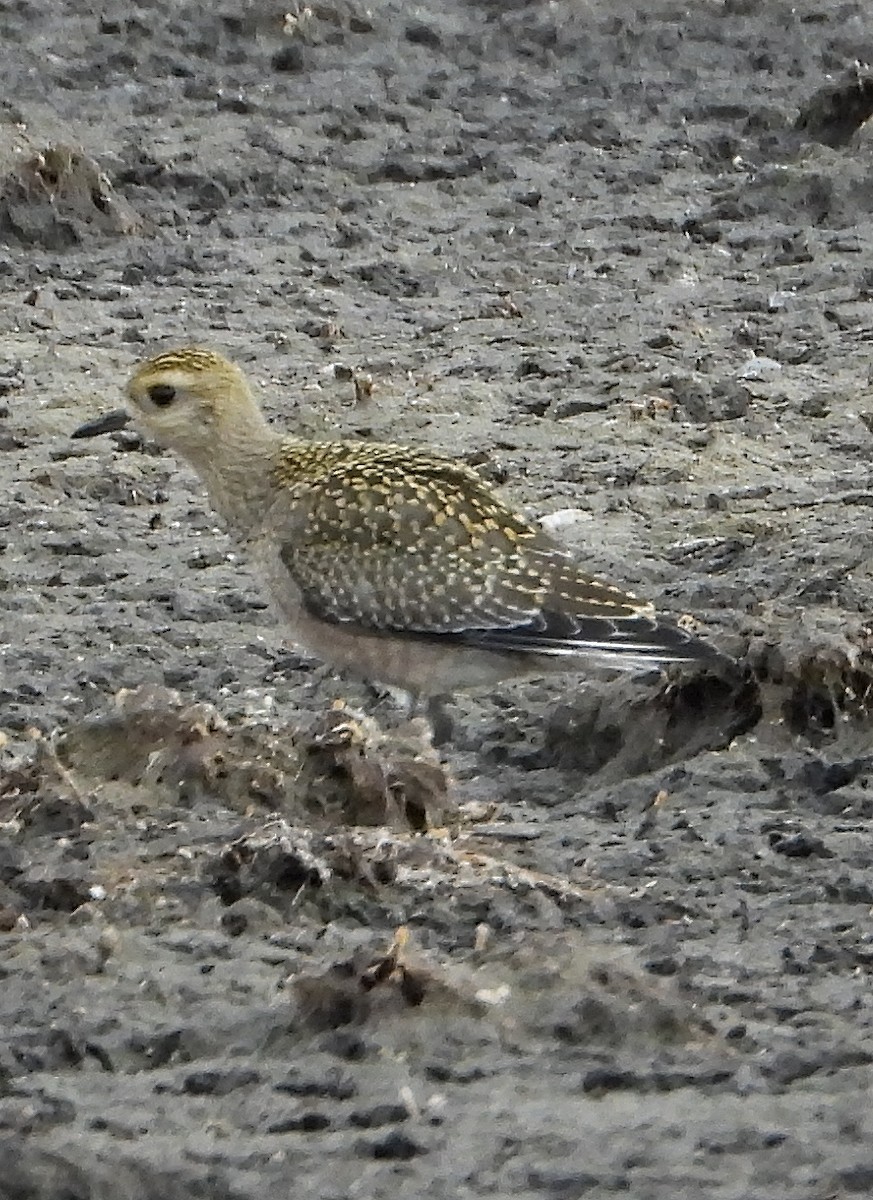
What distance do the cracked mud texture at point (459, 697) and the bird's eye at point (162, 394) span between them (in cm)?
71

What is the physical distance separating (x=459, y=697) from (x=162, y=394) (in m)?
1.40

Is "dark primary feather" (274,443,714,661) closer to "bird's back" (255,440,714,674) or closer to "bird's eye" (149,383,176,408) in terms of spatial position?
"bird's back" (255,440,714,674)

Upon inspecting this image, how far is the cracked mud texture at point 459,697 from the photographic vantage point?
426 centimetres

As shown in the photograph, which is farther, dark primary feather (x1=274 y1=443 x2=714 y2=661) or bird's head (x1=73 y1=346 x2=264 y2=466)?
bird's head (x1=73 y1=346 x2=264 y2=466)

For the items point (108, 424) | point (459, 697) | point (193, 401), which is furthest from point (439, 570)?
point (108, 424)

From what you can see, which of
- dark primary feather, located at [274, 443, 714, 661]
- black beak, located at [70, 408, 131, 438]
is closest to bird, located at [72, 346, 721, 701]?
dark primary feather, located at [274, 443, 714, 661]

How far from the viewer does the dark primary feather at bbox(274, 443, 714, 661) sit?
612 cm

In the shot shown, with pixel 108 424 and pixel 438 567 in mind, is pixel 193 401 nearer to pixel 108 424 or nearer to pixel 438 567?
pixel 108 424

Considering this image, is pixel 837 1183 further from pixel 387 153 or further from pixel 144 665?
pixel 387 153

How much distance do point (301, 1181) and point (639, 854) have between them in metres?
1.66

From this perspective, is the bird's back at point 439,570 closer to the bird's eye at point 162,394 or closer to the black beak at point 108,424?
the bird's eye at point 162,394

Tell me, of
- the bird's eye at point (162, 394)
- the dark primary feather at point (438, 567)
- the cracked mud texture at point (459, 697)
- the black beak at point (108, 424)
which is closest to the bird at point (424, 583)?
the dark primary feather at point (438, 567)

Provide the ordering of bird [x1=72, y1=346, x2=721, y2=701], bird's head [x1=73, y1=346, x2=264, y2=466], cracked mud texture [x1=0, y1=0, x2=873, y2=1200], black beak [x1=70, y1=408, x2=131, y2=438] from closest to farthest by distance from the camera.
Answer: cracked mud texture [x1=0, y1=0, x2=873, y2=1200], bird [x1=72, y1=346, x2=721, y2=701], bird's head [x1=73, y1=346, x2=264, y2=466], black beak [x1=70, y1=408, x2=131, y2=438]

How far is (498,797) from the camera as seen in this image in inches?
237
